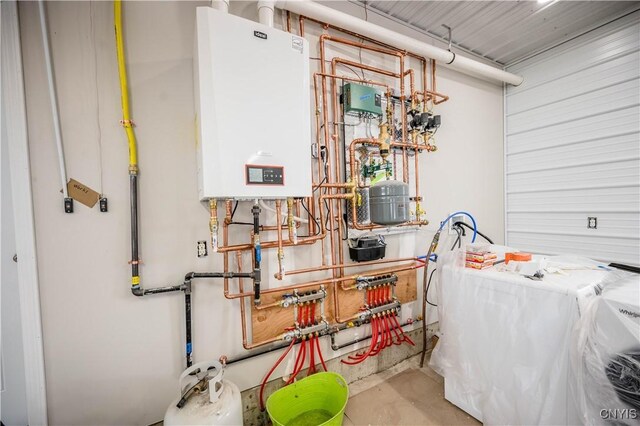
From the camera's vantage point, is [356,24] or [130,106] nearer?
[130,106]

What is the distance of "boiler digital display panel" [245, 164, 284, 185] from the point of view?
3.84 feet

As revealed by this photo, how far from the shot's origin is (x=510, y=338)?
4.40ft

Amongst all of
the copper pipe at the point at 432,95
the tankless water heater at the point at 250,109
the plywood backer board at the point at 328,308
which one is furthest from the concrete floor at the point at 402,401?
the copper pipe at the point at 432,95

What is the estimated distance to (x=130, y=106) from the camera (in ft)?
4.39

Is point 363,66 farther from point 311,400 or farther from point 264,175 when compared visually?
point 311,400

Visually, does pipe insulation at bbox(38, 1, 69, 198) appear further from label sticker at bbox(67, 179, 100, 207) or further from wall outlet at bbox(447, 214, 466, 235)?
wall outlet at bbox(447, 214, 466, 235)

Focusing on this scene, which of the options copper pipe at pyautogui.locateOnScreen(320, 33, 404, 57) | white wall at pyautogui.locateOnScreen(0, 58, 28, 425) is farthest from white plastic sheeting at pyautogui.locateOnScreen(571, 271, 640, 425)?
white wall at pyautogui.locateOnScreen(0, 58, 28, 425)

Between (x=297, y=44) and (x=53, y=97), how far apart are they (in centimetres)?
122

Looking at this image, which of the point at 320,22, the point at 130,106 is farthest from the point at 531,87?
the point at 130,106

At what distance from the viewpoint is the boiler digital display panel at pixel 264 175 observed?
1.17 m

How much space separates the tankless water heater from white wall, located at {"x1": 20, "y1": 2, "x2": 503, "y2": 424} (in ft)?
1.25

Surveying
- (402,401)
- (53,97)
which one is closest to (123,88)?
(53,97)

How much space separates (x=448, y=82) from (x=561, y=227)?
192 centimetres

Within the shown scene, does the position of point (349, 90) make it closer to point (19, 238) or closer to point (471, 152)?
point (471, 152)
